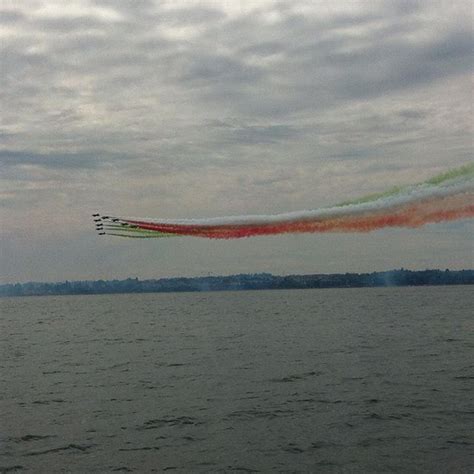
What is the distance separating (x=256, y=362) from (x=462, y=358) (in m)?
19.7

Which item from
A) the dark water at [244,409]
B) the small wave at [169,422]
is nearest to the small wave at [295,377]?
the dark water at [244,409]

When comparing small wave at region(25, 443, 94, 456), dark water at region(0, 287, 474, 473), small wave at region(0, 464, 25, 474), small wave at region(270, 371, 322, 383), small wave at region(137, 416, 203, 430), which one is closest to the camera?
small wave at region(0, 464, 25, 474)

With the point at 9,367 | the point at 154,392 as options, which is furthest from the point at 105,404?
the point at 9,367

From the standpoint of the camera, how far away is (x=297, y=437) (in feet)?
97.5

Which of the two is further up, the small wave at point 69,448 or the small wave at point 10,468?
the small wave at point 69,448

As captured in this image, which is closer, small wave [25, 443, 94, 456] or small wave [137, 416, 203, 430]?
small wave [25, 443, 94, 456]

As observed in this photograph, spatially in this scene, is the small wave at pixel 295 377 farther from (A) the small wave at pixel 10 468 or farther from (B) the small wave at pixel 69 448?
(A) the small wave at pixel 10 468

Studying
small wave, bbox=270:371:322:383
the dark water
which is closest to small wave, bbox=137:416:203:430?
the dark water

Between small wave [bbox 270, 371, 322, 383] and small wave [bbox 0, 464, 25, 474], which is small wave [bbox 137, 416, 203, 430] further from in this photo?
small wave [bbox 270, 371, 322, 383]

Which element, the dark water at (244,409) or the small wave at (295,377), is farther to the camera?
the small wave at (295,377)

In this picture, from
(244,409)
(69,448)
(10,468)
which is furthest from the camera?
(244,409)

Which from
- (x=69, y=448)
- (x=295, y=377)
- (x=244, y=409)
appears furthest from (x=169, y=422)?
(x=295, y=377)

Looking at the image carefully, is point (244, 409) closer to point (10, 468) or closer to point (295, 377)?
point (295, 377)

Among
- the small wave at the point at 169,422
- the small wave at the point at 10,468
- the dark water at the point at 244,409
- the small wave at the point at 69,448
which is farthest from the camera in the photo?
the small wave at the point at 169,422
